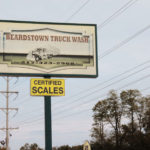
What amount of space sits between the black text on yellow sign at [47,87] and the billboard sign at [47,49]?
1.97 feet

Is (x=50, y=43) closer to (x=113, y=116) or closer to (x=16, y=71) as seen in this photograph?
(x=16, y=71)

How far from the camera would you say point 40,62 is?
2220cm

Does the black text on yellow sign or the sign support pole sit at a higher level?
the black text on yellow sign

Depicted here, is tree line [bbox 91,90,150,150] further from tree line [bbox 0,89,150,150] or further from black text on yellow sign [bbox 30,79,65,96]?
black text on yellow sign [bbox 30,79,65,96]

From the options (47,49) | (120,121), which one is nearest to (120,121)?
(120,121)

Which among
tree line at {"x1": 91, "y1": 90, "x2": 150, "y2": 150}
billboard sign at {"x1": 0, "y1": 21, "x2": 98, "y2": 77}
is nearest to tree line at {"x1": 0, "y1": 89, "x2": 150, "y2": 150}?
tree line at {"x1": 91, "y1": 90, "x2": 150, "y2": 150}

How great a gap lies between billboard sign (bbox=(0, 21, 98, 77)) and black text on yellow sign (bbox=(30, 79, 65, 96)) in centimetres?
60

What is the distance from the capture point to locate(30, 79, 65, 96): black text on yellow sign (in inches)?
827

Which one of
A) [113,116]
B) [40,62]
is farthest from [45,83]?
[113,116]

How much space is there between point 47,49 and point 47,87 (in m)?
2.49

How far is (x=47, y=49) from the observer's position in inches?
892

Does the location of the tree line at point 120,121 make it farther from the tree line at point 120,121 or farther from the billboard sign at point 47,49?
the billboard sign at point 47,49

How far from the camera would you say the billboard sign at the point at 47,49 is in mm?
21953

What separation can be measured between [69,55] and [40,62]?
182 cm
